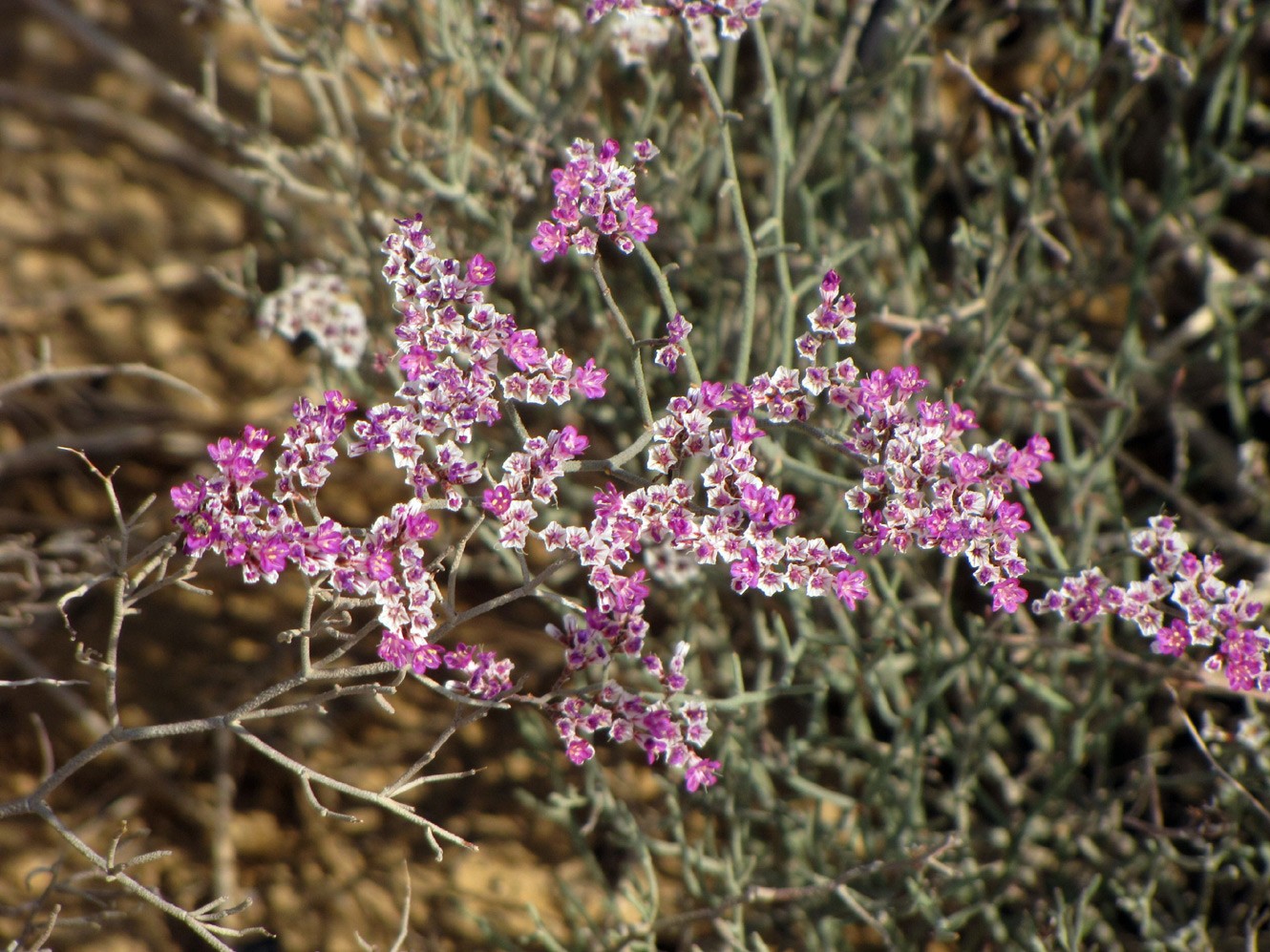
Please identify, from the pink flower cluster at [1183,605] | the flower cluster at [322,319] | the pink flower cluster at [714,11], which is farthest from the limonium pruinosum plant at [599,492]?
the flower cluster at [322,319]

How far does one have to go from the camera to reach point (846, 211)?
9.09ft

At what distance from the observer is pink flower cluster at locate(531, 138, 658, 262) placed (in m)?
1.42

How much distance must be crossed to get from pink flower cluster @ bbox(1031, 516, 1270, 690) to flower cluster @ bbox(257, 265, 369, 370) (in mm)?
1628

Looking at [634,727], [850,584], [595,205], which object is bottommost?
[634,727]

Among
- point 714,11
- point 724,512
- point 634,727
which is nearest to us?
point 724,512

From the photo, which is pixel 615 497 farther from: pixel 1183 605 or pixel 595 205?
pixel 1183 605

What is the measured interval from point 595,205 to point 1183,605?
102 centimetres

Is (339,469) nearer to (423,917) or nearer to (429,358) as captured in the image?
(423,917)

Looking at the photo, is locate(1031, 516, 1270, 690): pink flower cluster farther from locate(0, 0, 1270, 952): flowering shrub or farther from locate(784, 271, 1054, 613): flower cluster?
locate(784, 271, 1054, 613): flower cluster

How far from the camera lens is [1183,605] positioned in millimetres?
1415

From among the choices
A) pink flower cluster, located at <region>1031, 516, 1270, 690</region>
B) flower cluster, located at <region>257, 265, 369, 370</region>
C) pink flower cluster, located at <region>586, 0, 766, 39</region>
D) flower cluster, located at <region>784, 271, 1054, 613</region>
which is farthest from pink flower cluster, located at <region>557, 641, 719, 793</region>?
Answer: flower cluster, located at <region>257, 265, 369, 370</region>

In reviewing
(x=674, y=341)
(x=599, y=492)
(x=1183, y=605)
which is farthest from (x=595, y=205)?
(x=1183, y=605)

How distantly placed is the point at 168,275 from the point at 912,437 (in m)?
3.23

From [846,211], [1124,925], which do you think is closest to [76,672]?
[846,211]
